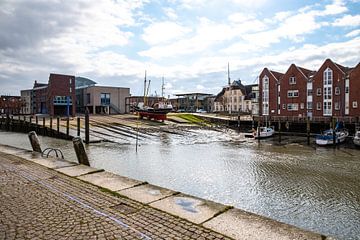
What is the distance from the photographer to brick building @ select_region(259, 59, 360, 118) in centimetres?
4659

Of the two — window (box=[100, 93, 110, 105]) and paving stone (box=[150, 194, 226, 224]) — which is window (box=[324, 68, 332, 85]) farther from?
window (box=[100, 93, 110, 105])

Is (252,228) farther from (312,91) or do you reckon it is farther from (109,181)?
(312,91)

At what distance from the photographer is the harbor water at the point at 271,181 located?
9.38m

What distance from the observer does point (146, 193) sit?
7.22 metres

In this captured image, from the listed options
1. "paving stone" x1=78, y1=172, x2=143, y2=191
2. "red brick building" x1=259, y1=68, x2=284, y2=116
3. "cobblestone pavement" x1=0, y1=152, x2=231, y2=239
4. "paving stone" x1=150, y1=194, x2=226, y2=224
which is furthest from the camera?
"red brick building" x1=259, y1=68, x2=284, y2=116

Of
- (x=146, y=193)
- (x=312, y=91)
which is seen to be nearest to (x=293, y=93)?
(x=312, y=91)

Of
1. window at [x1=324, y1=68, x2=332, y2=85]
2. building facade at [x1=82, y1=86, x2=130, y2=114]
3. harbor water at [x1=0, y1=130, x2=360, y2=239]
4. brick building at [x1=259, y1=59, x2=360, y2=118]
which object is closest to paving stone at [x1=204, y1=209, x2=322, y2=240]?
Result: harbor water at [x1=0, y1=130, x2=360, y2=239]

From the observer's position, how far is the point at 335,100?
158 feet

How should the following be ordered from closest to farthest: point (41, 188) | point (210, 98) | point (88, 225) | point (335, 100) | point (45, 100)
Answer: point (88, 225) → point (41, 188) → point (335, 100) → point (45, 100) → point (210, 98)

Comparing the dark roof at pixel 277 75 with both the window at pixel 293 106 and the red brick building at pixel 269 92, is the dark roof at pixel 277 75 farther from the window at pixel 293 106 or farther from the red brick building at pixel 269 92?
the window at pixel 293 106

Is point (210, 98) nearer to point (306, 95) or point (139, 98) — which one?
point (139, 98)

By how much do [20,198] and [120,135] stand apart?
28502 mm

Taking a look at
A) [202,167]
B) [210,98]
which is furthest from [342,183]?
[210,98]

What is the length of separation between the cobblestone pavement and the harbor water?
5172mm
